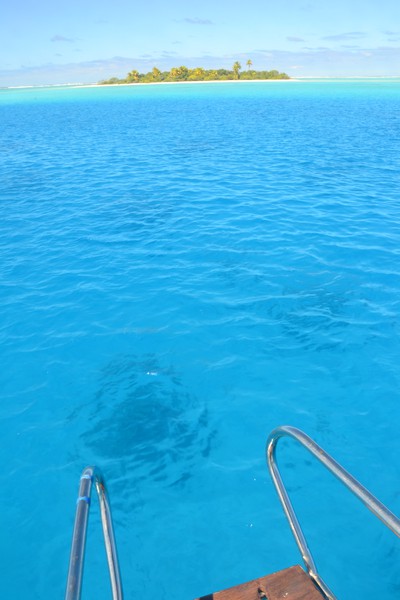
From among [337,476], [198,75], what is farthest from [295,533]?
[198,75]

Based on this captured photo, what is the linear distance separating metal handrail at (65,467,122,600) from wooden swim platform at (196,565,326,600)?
0.85m

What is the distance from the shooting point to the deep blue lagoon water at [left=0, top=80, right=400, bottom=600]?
530cm

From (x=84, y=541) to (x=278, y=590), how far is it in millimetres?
1593

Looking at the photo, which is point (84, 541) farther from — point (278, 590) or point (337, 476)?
point (278, 590)

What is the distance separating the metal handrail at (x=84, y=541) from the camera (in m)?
2.01

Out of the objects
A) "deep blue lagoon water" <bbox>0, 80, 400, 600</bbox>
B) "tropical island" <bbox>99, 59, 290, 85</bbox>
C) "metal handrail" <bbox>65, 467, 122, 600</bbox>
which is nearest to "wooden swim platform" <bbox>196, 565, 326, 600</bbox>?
"metal handrail" <bbox>65, 467, 122, 600</bbox>

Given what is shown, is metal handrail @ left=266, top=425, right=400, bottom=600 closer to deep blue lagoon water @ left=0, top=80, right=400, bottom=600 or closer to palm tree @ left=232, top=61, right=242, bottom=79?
deep blue lagoon water @ left=0, top=80, right=400, bottom=600

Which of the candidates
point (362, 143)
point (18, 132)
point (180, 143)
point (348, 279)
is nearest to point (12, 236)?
point (348, 279)

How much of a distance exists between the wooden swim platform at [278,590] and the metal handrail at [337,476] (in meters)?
0.07

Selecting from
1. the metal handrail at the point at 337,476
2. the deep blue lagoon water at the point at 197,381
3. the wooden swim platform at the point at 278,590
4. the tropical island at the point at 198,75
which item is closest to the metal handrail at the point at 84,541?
the wooden swim platform at the point at 278,590

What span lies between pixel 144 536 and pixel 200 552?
764 mm

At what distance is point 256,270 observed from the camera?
11656mm

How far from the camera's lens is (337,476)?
2.50 meters

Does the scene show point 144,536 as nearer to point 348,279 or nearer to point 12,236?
point 348,279
